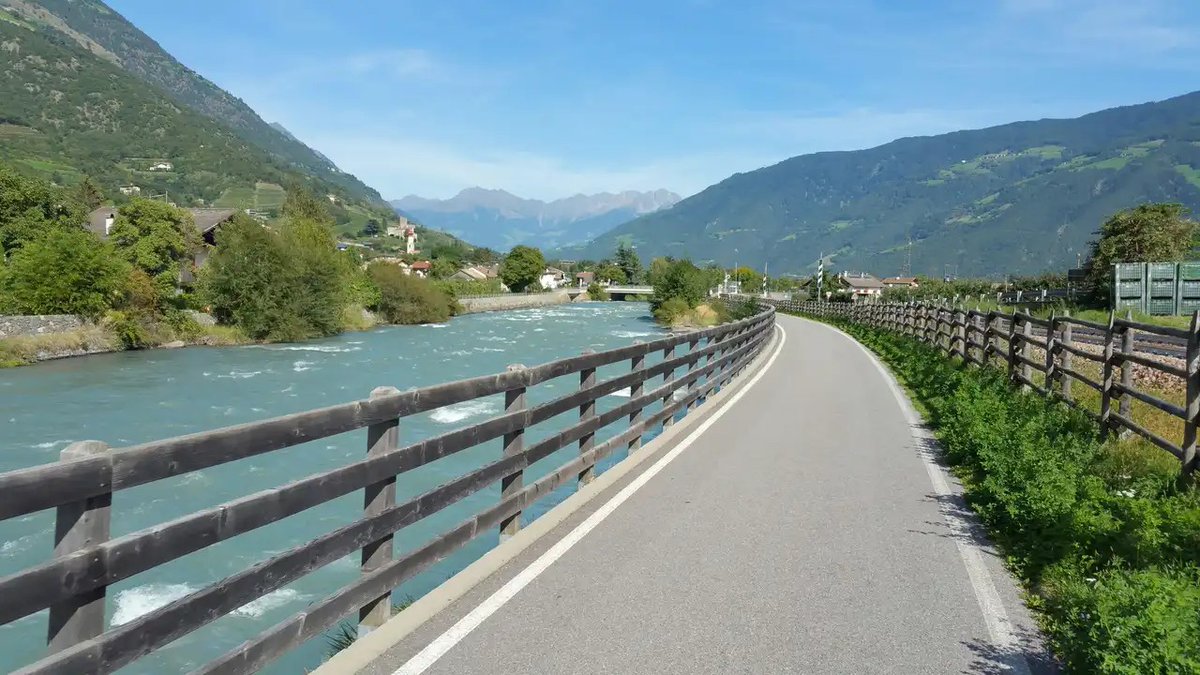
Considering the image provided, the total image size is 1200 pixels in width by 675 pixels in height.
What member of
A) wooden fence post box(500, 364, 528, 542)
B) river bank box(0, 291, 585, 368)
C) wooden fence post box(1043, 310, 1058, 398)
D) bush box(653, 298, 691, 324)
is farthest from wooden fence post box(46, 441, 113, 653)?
bush box(653, 298, 691, 324)

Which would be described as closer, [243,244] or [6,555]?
[6,555]

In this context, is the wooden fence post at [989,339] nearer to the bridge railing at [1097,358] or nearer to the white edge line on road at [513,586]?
the bridge railing at [1097,358]

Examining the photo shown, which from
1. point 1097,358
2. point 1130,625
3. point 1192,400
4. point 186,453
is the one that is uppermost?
point 186,453

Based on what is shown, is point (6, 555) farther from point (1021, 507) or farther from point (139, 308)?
point (139, 308)

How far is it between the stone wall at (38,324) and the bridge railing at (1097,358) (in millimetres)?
45817

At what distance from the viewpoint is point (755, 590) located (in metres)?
5.48

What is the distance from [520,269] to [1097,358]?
16459cm

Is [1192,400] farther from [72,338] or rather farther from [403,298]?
[403,298]

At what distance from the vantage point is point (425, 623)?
189 inches

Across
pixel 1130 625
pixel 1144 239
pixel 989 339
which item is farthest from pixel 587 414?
pixel 1144 239

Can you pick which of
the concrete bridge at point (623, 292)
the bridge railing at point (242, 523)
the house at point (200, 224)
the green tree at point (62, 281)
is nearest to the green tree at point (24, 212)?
the house at point (200, 224)

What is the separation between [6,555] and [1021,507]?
14.3 metres

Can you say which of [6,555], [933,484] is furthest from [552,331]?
[933,484]

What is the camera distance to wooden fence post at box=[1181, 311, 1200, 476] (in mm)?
7578
